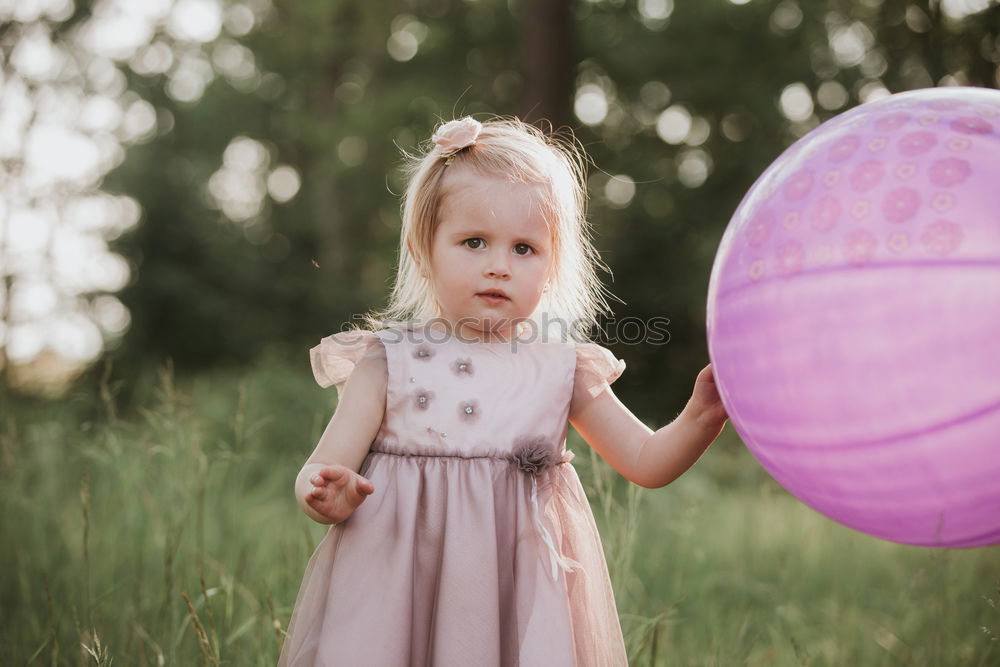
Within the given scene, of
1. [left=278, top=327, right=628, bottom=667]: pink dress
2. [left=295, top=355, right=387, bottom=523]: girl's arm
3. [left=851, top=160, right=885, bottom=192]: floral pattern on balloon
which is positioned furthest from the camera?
[left=295, top=355, right=387, bottom=523]: girl's arm

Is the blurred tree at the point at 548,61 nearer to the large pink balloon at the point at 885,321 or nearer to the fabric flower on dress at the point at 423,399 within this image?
the fabric flower on dress at the point at 423,399

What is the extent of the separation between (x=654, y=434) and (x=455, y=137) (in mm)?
828

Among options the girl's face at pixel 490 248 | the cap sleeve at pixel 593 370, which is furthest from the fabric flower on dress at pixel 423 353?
the cap sleeve at pixel 593 370

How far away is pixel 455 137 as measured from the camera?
6.86ft

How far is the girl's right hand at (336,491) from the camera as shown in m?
1.74

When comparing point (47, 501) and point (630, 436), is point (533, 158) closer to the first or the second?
point (630, 436)

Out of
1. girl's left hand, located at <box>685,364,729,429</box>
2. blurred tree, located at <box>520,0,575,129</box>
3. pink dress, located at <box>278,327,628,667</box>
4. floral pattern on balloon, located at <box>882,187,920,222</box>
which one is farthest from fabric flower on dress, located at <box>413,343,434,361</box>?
blurred tree, located at <box>520,0,575,129</box>

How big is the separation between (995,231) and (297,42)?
610 inches

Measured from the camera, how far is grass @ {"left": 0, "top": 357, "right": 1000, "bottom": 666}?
8.53 feet

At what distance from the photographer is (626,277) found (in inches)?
424

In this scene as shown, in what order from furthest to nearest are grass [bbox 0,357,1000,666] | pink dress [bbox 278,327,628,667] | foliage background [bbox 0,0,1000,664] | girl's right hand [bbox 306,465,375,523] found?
foliage background [bbox 0,0,1000,664] < grass [bbox 0,357,1000,666] < pink dress [bbox 278,327,628,667] < girl's right hand [bbox 306,465,375,523]

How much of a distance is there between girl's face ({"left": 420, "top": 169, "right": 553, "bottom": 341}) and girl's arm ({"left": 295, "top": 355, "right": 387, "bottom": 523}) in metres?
0.24

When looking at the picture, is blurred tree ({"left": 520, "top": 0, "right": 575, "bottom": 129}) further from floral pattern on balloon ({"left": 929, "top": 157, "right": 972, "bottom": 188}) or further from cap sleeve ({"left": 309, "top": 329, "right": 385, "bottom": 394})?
floral pattern on balloon ({"left": 929, "top": 157, "right": 972, "bottom": 188})

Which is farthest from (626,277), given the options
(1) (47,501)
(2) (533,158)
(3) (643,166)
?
(2) (533,158)
